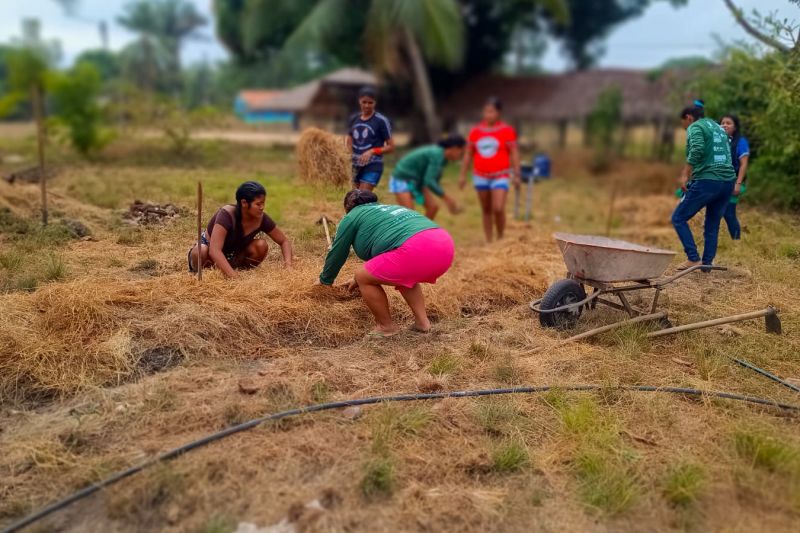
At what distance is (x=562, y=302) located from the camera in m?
4.82

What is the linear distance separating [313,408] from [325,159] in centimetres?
343

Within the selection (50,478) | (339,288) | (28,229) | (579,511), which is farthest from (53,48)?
(579,511)

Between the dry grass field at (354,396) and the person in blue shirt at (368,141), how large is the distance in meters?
0.97

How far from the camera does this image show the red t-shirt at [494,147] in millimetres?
7777

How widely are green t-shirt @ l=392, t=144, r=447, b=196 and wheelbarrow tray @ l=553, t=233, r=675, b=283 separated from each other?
309 centimetres

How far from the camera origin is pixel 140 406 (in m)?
3.39

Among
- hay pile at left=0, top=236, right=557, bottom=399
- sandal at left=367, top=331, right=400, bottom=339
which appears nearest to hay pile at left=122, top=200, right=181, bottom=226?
hay pile at left=0, top=236, right=557, bottom=399

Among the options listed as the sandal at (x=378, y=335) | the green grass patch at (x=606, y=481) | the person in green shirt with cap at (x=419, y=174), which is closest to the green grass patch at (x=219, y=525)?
the green grass patch at (x=606, y=481)

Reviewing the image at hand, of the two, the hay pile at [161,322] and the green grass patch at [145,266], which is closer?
the hay pile at [161,322]

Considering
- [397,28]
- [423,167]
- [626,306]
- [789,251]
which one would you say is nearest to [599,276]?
[626,306]

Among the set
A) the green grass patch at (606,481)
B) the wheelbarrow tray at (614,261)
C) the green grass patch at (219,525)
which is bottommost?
the green grass patch at (219,525)

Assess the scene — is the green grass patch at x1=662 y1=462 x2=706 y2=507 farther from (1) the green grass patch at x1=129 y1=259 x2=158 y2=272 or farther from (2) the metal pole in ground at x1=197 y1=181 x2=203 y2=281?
(1) the green grass patch at x1=129 y1=259 x2=158 y2=272

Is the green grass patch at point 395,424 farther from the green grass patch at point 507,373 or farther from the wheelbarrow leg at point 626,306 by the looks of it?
the wheelbarrow leg at point 626,306

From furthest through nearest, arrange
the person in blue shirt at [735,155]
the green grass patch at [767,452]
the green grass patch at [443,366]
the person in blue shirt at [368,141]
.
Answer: the person in blue shirt at [368,141] < the person in blue shirt at [735,155] < the green grass patch at [443,366] < the green grass patch at [767,452]
